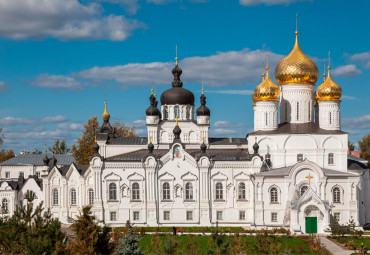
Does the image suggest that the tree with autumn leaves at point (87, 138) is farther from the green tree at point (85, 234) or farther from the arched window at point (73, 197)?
the green tree at point (85, 234)

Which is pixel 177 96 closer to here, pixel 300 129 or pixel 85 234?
pixel 300 129

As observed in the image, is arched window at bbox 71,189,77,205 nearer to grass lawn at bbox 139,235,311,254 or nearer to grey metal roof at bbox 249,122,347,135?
grass lawn at bbox 139,235,311,254

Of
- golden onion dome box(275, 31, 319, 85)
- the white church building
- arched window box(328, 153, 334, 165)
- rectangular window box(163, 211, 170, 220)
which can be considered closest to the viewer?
the white church building

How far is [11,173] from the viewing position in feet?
198

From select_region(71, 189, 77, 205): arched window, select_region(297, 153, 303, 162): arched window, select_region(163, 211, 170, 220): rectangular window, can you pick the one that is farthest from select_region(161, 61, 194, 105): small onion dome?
select_region(297, 153, 303, 162): arched window

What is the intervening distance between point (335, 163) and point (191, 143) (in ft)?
36.5

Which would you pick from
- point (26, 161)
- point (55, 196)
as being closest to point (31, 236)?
point (55, 196)

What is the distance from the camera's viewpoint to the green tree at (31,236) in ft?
63.3

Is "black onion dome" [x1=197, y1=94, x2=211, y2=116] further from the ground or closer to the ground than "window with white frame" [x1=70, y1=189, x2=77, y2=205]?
further from the ground

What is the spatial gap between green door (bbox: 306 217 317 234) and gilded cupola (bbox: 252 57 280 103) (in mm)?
9657

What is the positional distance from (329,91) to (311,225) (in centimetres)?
1020

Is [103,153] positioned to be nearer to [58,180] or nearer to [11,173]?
[58,180]


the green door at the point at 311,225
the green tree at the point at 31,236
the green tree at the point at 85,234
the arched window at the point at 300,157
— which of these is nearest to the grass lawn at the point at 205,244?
the green door at the point at 311,225

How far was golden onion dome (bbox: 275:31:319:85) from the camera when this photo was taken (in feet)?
132
